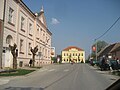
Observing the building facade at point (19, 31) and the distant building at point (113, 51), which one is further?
the distant building at point (113, 51)

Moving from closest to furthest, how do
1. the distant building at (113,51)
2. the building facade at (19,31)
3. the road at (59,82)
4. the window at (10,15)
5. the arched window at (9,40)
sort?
1. the road at (59,82)
2. the building facade at (19,31)
3. the arched window at (9,40)
4. the window at (10,15)
5. the distant building at (113,51)

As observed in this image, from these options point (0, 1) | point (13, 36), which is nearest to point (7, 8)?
point (0, 1)

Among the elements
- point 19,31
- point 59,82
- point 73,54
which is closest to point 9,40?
point 19,31

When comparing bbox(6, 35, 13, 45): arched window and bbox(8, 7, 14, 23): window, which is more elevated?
bbox(8, 7, 14, 23): window

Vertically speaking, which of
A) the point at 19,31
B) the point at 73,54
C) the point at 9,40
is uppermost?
the point at 19,31

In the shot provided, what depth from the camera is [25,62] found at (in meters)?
38.2

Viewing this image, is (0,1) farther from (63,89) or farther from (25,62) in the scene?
(63,89)

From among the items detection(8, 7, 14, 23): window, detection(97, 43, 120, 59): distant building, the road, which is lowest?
the road

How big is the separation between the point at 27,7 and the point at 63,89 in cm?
2950

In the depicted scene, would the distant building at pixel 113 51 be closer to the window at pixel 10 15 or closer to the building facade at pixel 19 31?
the building facade at pixel 19 31

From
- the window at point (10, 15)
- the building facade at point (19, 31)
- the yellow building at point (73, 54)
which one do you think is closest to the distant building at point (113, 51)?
the building facade at point (19, 31)

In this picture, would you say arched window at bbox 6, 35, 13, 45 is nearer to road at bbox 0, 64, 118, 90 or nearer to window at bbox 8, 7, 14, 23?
window at bbox 8, 7, 14, 23

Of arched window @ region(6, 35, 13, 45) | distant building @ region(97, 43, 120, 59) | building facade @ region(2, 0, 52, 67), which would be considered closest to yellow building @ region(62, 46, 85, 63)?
distant building @ region(97, 43, 120, 59)

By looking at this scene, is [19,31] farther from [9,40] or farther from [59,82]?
[59,82]
